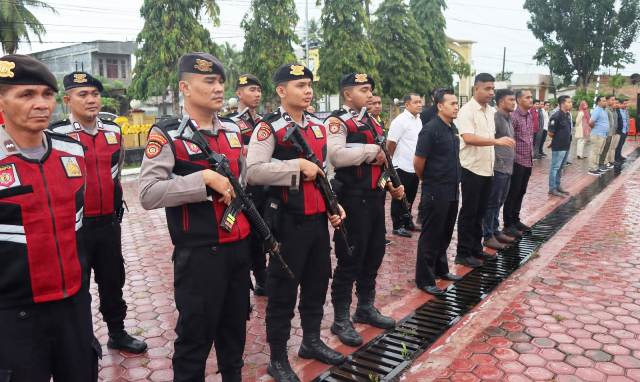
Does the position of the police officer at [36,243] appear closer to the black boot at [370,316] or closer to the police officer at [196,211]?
the police officer at [196,211]

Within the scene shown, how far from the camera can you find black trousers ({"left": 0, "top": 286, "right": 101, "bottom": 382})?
201cm

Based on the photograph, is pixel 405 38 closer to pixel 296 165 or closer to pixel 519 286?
pixel 519 286

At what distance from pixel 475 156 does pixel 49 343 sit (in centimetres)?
459

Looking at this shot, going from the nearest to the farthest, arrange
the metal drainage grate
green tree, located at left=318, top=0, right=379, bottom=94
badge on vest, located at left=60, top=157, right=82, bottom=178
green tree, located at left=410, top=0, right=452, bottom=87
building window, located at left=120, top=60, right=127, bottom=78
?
badge on vest, located at left=60, top=157, right=82, bottom=178
the metal drainage grate
green tree, located at left=318, top=0, right=379, bottom=94
green tree, located at left=410, top=0, right=452, bottom=87
building window, located at left=120, top=60, right=127, bottom=78

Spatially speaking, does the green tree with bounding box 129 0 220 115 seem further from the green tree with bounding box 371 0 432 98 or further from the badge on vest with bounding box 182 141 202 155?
the badge on vest with bounding box 182 141 202 155

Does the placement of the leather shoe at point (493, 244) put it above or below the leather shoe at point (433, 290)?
above

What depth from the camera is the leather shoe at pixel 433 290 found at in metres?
4.83

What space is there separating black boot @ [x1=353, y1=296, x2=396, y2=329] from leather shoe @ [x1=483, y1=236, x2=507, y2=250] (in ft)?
9.01

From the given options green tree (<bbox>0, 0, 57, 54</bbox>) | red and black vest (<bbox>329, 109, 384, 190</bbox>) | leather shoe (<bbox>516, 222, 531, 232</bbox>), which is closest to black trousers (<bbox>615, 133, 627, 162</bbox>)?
leather shoe (<bbox>516, 222, 531, 232</bbox>)

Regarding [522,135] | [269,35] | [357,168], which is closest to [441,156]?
[357,168]

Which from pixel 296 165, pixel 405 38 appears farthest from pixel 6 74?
pixel 405 38

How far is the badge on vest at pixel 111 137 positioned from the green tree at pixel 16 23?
2533cm

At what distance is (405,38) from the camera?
2106 cm

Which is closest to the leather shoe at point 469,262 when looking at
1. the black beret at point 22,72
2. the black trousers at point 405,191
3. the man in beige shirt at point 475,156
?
the man in beige shirt at point 475,156
